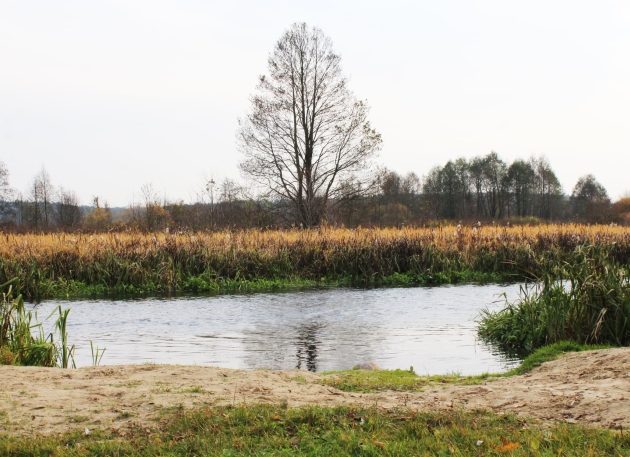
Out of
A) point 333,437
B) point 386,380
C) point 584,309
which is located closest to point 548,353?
point 584,309

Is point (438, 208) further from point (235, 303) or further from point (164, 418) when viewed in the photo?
point (164, 418)

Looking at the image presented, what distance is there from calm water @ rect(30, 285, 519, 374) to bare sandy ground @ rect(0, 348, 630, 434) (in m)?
2.52

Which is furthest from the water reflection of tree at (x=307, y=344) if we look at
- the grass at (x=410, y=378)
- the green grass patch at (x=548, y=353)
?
the green grass patch at (x=548, y=353)

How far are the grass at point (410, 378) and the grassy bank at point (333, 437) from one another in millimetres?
1753

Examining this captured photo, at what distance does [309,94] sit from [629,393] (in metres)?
38.1

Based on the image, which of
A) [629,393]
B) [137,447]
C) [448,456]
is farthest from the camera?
[629,393]

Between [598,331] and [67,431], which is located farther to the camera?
[598,331]

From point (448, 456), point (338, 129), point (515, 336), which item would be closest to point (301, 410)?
point (448, 456)

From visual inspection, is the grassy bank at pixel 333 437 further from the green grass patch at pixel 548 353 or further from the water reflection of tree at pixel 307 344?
Answer: the water reflection of tree at pixel 307 344

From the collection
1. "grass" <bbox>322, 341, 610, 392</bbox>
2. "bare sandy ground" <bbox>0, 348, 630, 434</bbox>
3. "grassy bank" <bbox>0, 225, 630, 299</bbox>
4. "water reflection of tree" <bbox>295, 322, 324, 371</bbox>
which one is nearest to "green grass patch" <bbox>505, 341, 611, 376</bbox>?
"grass" <bbox>322, 341, 610, 392</bbox>

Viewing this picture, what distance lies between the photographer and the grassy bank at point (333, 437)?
5.02 metres

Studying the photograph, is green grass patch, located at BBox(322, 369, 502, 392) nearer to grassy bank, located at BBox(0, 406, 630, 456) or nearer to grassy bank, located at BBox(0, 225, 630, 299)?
grassy bank, located at BBox(0, 406, 630, 456)

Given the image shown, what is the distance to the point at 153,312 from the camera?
17.1 meters

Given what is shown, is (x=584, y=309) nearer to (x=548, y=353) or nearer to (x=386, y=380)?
(x=548, y=353)
